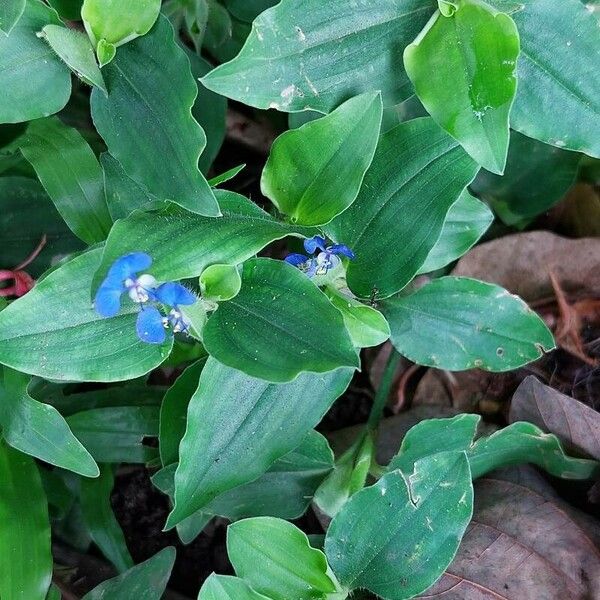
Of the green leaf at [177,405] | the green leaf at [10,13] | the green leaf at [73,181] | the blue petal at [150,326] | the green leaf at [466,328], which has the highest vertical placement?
the green leaf at [10,13]

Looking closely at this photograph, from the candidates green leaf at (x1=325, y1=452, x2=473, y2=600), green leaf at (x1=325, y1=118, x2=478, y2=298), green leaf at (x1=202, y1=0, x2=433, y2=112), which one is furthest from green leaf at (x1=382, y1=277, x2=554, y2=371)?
green leaf at (x1=202, y1=0, x2=433, y2=112)

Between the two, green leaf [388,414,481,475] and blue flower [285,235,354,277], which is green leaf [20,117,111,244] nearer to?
blue flower [285,235,354,277]

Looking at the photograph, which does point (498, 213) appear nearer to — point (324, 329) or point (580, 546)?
point (580, 546)

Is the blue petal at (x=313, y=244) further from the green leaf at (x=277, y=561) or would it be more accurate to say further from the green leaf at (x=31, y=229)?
the green leaf at (x=31, y=229)

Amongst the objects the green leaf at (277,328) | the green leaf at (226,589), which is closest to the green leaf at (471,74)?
the green leaf at (277,328)

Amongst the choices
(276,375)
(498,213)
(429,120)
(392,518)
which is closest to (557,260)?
(498,213)
